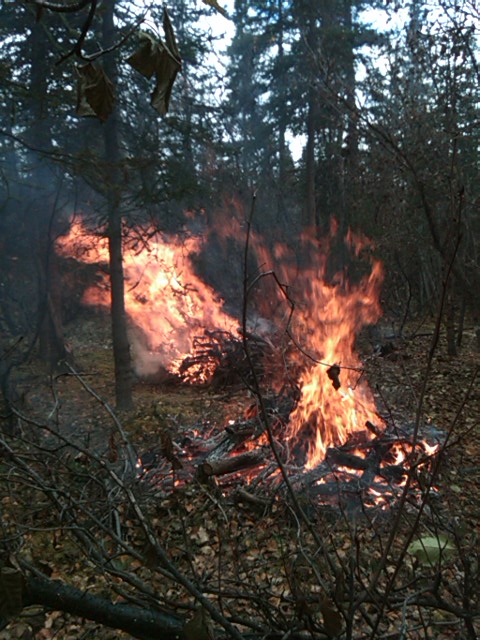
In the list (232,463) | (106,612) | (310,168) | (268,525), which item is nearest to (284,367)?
(232,463)

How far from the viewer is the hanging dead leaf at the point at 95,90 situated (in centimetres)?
108

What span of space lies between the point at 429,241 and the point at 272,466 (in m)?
6.94

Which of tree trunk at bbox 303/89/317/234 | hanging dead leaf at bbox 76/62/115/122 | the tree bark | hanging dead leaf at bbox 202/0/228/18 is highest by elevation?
tree trunk at bbox 303/89/317/234

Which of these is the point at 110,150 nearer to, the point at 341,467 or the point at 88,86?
the point at 341,467

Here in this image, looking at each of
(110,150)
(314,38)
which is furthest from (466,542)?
(314,38)

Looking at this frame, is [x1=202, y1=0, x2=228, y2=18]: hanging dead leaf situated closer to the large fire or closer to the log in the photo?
the large fire

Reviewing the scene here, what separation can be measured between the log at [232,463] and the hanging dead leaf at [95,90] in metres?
4.59

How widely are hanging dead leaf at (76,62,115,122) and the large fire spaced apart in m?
1.72

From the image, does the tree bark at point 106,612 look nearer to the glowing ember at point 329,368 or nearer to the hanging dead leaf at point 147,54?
the glowing ember at point 329,368

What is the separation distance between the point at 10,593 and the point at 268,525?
3.63 metres

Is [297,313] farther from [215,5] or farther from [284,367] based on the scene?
[215,5]

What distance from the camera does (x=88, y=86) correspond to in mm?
1069

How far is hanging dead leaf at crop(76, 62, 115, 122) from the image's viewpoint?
108 cm

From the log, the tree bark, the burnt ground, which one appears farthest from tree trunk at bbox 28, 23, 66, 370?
the tree bark
